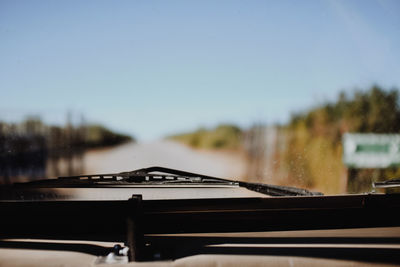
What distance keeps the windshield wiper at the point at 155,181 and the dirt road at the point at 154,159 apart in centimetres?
12

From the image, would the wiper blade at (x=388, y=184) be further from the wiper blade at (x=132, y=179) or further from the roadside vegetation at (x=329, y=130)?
the roadside vegetation at (x=329, y=130)

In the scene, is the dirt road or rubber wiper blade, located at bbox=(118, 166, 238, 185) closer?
rubber wiper blade, located at bbox=(118, 166, 238, 185)

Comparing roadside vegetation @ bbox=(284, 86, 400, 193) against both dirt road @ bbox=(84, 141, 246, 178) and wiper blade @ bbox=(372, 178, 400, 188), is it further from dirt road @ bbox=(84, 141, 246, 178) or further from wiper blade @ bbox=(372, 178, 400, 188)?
wiper blade @ bbox=(372, 178, 400, 188)

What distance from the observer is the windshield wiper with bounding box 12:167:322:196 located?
260 cm

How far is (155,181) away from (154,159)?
195 centimetres

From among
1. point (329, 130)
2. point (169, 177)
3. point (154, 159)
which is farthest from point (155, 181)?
point (329, 130)

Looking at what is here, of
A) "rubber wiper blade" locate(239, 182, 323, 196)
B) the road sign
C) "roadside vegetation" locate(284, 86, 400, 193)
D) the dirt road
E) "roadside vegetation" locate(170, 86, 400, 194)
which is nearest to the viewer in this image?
"rubber wiper blade" locate(239, 182, 323, 196)

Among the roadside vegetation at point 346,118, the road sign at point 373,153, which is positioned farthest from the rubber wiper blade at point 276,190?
the roadside vegetation at point 346,118

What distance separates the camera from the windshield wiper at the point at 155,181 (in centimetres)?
260

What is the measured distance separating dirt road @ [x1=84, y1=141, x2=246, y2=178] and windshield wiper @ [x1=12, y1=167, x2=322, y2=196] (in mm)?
125

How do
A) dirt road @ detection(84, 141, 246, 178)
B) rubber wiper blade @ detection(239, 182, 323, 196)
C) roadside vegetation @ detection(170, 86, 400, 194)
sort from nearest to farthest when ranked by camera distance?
rubber wiper blade @ detection(239, 182, 323, 196) < dirt road @ detection(84, 141, 246, 178) < roadside vegetation @ detection(170, 86, 400, 194)

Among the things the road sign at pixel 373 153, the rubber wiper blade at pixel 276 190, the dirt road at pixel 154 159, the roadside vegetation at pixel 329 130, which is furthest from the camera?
the roadside vegetation at pixel 329 130

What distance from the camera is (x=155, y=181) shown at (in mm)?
2658

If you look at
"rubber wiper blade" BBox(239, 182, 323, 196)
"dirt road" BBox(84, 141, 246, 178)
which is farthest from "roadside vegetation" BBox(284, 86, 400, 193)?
"rubber wiper blade" BBox(239, 182, 323, 196)
